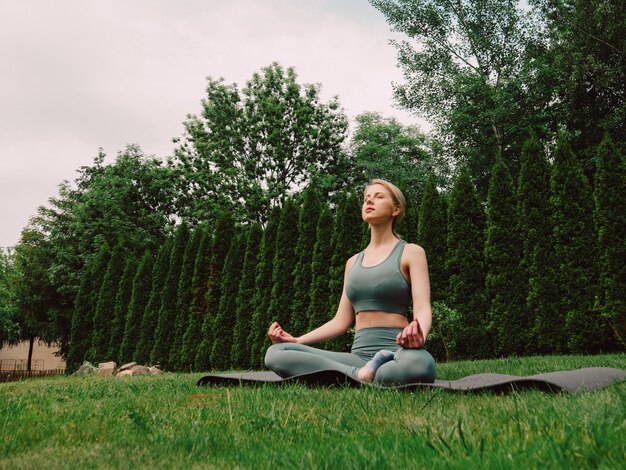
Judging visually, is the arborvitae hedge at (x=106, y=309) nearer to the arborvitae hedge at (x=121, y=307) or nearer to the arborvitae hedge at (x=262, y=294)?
the arborvitae hedge at (x=121, y=307)

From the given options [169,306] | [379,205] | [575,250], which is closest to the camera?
[379,205]

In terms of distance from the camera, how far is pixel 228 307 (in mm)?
13609

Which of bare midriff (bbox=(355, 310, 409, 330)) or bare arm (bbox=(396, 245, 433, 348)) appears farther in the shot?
bare midriff (bbox=(355, 310, 409, 330))

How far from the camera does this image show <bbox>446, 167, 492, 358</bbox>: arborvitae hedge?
9711 mm

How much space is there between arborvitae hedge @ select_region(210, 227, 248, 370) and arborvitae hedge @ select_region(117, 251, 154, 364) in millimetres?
3499

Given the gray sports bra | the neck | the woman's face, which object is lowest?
the gray sports bra

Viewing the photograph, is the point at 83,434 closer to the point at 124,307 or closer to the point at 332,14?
the point at 332,14

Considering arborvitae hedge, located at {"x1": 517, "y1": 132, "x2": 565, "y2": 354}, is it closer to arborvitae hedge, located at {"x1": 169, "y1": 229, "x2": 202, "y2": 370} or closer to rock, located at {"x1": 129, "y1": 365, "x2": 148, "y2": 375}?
rock, located at {"x1": 129, "y1": 365, "x2": 148, "y2": 375}

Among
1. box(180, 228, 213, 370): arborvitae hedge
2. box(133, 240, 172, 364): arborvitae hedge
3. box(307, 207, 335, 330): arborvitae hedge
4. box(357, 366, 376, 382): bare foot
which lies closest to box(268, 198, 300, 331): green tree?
box(307, 207, 335, 330): arborvitae hedge

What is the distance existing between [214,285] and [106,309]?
16.0ft

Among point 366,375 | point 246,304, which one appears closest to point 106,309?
point 246,304

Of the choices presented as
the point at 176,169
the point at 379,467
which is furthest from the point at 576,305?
the point at 176,169

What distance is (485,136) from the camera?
61.5 ft

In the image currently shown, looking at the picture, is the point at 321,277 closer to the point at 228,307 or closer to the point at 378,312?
the point at 228,307
